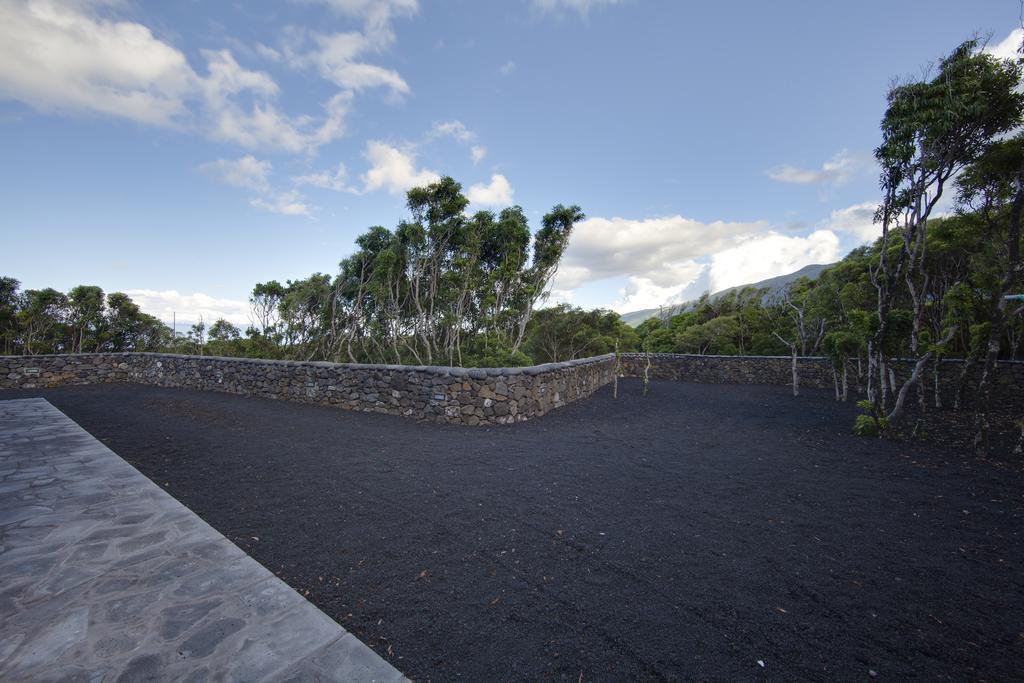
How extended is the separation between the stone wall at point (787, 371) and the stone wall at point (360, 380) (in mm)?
5542

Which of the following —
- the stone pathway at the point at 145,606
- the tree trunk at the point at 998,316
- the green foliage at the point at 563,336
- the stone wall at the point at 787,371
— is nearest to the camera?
the stone pathway at the point at 145,606

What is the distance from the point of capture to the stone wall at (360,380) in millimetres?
7438

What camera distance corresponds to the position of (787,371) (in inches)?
618

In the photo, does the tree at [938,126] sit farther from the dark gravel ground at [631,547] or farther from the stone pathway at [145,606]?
the stone pathway at [145,606]

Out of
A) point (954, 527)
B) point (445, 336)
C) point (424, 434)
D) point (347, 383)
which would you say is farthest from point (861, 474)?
point (445, 336)

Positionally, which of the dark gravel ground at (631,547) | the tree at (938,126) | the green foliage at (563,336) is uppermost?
the tree at (938,126)

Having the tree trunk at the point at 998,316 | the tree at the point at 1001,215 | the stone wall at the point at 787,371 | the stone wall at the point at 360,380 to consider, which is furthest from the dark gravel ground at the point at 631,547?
the stone wall at the point at 787,371

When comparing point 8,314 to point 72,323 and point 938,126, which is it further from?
point 938,126

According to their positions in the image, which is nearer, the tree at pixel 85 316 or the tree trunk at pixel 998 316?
the tree trunk at pixel 998 316

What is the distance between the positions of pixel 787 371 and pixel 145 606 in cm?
1905

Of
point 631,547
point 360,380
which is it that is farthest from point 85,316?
point 631,547

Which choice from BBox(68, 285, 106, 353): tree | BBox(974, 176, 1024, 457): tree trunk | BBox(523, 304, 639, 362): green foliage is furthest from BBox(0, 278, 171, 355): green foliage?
BBox(974, 176, 1024, 457): tree trunk

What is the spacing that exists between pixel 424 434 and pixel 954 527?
6.26 meters

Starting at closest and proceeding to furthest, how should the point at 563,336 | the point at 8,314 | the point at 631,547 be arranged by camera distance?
the point at 631,547
the point at 8,314
the point at 563,336
